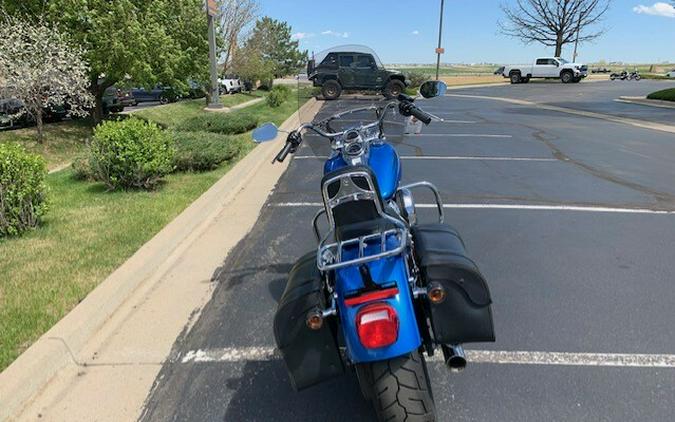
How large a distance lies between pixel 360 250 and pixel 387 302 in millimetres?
242

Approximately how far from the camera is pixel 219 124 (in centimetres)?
1246

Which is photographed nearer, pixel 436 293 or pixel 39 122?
pixel 436 293

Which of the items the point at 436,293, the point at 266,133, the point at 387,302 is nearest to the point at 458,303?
the point at 436,293

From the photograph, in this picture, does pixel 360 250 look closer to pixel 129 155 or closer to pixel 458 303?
pixel 458 303

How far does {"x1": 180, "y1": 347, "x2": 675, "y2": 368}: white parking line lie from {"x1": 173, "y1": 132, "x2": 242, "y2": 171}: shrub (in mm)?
5358

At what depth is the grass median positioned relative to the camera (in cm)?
341

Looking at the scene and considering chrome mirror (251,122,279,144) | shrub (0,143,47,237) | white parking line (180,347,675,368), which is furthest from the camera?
shrub (0,143,47,237)

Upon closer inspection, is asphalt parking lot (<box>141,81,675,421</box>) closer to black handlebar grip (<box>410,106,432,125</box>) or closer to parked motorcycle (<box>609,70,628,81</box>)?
black handlebar grip (<box>410,106,432,125</box>)

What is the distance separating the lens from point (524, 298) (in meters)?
3.78

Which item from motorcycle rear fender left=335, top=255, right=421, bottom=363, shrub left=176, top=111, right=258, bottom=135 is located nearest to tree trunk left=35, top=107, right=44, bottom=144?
shrub left=176, top=111, right=258, bottom=135

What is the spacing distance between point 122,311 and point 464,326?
2.61 meters

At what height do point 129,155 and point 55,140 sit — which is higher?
point 129,155

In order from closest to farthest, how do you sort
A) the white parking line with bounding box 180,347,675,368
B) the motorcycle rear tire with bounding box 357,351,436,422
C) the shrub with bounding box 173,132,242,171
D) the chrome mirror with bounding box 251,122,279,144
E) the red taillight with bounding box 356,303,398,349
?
the red taillight with bounding box 356,303,398,349 → the motorcycle rear tire with bounding box 357,351,436,422 → the white parking line with bounding box 180,347,675,368 → the chrome mirror with bounding box 251,122,279,144 → the shrub with bounding box 173,132,242,171

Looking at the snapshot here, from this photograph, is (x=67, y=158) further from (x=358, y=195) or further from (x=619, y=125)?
(x=619, y=125)
